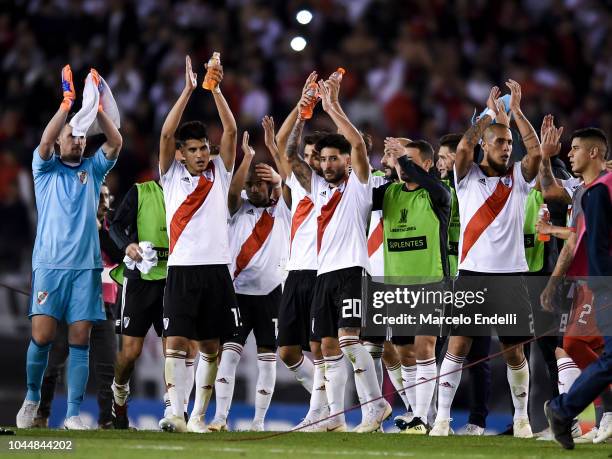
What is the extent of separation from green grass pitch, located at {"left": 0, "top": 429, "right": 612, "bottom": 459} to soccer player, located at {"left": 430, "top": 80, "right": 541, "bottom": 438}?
0.60 meters

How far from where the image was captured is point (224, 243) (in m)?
10.2

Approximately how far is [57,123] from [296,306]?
96.1 inches

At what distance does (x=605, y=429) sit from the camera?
941cm

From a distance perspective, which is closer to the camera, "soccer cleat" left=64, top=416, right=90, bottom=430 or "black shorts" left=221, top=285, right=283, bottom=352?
"soccer cleat" left=64, top=416, right=90, bottom=430

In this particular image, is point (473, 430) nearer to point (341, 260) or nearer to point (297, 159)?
point (341, 260)

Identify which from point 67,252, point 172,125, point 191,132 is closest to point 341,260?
point 191,132

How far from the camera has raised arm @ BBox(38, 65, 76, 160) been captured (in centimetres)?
1023

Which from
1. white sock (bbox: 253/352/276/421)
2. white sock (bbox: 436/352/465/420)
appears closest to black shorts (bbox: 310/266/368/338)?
white sock (bbox: 436/352/465/420)

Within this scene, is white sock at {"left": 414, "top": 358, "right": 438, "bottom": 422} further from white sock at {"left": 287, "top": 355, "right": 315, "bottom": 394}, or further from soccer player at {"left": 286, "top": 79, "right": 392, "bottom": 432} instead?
white sock at {"left": 287, "top": 355, "right": 315, "bottom": 394}

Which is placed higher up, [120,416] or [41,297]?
[41,297]

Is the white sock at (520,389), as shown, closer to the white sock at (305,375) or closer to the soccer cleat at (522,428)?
the soccer cleat at (522,428)

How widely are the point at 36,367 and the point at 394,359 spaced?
10.1 feet

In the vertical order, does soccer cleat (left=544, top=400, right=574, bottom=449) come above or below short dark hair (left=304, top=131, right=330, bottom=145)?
below

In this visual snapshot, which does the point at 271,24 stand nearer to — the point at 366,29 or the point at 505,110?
the point at 366,29
